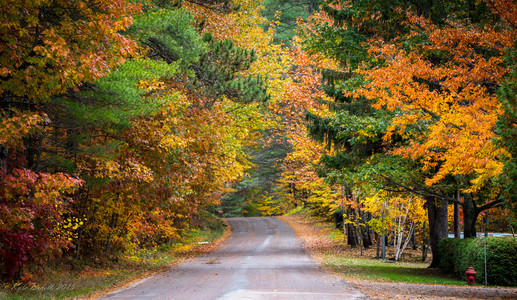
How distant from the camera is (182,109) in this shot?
13.1 meters

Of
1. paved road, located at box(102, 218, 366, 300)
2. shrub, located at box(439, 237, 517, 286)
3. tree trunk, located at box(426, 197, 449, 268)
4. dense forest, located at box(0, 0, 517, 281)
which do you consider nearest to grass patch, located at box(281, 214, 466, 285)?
shrub, located at box(439, 237, 517, 286)

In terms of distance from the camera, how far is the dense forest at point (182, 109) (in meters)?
7.79

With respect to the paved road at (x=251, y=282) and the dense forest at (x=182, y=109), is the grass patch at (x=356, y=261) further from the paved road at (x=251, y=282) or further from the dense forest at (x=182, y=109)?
the dense forest at (x=182, y=109)

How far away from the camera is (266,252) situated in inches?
889

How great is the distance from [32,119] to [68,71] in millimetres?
1159

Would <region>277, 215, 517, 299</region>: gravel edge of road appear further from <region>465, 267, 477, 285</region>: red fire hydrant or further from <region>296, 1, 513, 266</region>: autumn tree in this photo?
<region>296, 1, 513, 266</region>: autumn tree

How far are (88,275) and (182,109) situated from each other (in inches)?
221

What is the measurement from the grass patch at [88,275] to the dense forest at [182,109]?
49cm

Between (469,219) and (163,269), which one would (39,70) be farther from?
(469,219)

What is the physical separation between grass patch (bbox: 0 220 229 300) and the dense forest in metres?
0.49

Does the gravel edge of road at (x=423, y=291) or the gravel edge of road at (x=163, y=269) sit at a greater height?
the gravel edge of road at (x=423, y=291)

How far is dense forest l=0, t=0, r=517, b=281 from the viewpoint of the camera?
7789 mm

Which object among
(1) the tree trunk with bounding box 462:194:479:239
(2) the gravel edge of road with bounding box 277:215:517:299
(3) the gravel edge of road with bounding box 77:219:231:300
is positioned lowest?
(3) the gravel edge of road with bounding box 77:219:231:300

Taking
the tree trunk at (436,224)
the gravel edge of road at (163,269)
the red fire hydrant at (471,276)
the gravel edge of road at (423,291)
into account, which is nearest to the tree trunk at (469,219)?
the tree trunk at (436,224)
